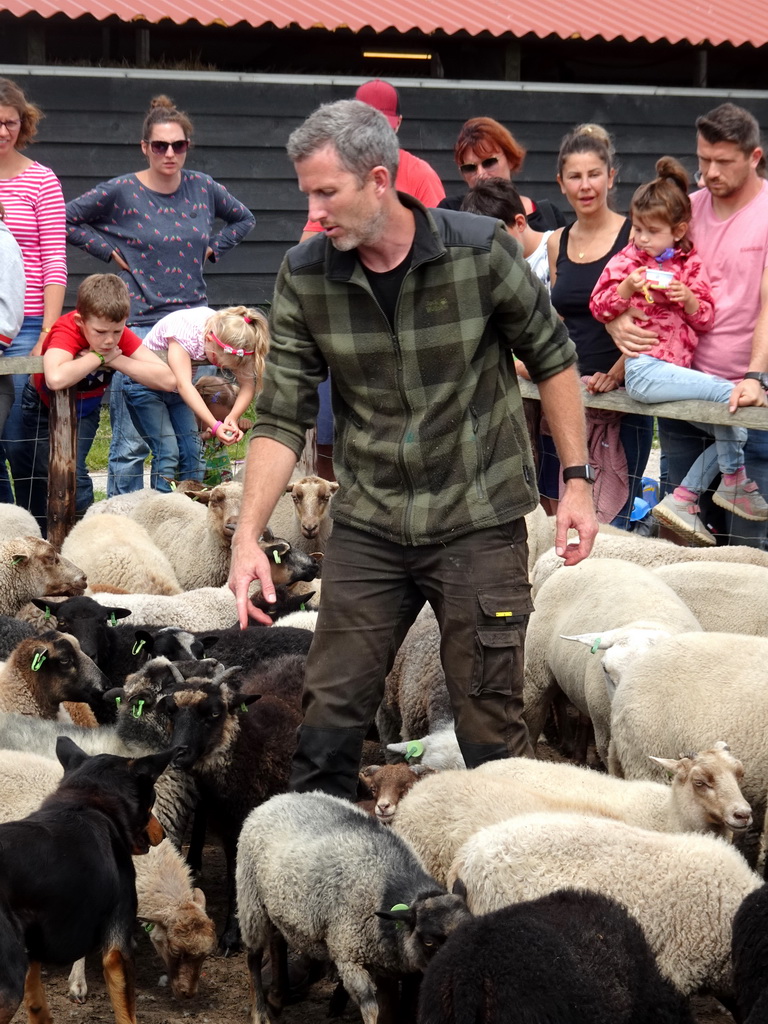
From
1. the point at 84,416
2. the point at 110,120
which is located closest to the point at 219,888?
the point at 84,416

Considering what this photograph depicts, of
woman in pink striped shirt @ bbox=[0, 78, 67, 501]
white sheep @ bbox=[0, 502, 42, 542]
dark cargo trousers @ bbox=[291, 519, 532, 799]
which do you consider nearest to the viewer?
dark cargo trousers @ bbox=[291, 519, 532, 799]

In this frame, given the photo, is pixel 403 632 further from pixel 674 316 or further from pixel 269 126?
pixel 269 126

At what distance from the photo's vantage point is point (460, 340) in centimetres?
396

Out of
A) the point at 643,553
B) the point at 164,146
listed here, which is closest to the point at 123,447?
the point at 164,146

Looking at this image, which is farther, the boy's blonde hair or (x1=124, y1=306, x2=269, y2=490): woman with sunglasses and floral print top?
(x1=124, y1=306, x2=269, y2=490): woman with sunglasses and floral print top

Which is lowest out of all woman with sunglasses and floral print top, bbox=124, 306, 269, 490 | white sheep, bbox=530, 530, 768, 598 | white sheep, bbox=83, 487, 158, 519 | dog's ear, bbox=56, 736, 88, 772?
dog's ear, bbox=56, 736, 88, 772

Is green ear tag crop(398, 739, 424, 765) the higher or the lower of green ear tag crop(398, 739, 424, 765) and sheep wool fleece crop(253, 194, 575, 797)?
the lower

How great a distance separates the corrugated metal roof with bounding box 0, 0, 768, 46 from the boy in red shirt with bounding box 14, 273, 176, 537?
5.33 meters

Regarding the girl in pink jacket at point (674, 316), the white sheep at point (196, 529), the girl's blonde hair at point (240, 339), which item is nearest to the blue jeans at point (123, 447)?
the white sheep at point (196, 529)

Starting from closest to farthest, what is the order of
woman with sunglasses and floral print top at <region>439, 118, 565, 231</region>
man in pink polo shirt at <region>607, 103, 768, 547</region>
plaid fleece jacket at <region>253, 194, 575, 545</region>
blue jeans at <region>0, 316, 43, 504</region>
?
plaid fleece jacket at <region>253, 194, 575, 545</region> → man in pink polo shirt at <region>607, 103, 768, 547</region> → woman with sunglasses and floral print top at <region>439, 118, 565, 231</region> → blue jeans at <region>0, 316, 43, 504</region>

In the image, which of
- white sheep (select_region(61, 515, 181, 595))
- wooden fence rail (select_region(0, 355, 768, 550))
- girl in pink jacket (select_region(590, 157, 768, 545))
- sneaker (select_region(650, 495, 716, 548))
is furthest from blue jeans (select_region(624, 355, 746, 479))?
white sheep (select_region(61, 515, 181, 595))

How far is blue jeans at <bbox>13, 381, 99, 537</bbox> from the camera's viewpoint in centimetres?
839

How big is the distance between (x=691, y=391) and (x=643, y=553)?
2.82 ft

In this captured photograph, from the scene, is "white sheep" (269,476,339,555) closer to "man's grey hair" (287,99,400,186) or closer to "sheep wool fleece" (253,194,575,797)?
"sheep wool fleece" (253,194,575,797)
